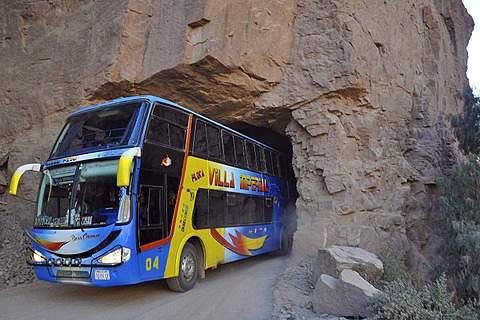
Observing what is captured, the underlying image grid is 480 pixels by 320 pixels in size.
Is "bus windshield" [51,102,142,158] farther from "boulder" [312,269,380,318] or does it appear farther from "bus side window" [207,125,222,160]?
"boulder" [312,269,380,318]

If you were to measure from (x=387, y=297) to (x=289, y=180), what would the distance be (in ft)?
31.5

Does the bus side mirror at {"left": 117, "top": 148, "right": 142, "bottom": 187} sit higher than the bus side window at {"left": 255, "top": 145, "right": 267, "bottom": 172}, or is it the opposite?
the bus side window at {"left": 255, "top": 145, "right": 267, "bottom": 172}

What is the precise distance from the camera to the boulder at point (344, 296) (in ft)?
16.3

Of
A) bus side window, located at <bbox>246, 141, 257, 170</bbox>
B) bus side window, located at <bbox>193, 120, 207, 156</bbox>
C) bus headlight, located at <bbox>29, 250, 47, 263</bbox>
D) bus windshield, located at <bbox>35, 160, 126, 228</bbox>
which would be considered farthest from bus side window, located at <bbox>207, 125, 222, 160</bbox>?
bus headlight, located at <bbox>29, 250, 47, 263</bbox>

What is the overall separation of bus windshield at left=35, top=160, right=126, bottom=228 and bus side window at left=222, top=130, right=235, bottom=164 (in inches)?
141

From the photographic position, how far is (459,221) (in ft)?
32.4

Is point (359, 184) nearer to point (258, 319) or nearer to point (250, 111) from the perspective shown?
point (250, 111)

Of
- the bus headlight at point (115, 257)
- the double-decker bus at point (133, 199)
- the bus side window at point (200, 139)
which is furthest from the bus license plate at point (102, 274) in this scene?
the bus side window at point (200, 139)

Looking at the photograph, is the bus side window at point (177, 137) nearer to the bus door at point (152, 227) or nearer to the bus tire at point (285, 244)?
the bus door at point (152, 227)

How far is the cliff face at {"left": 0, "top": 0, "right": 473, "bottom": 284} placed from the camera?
10.7m

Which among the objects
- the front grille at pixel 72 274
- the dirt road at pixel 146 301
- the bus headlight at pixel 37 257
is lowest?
the dirt road at pixel 146 301

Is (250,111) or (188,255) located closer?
(188,255)

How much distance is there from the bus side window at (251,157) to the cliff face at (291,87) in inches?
56.2

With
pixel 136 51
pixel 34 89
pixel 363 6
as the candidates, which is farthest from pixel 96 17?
pixel 363 6
